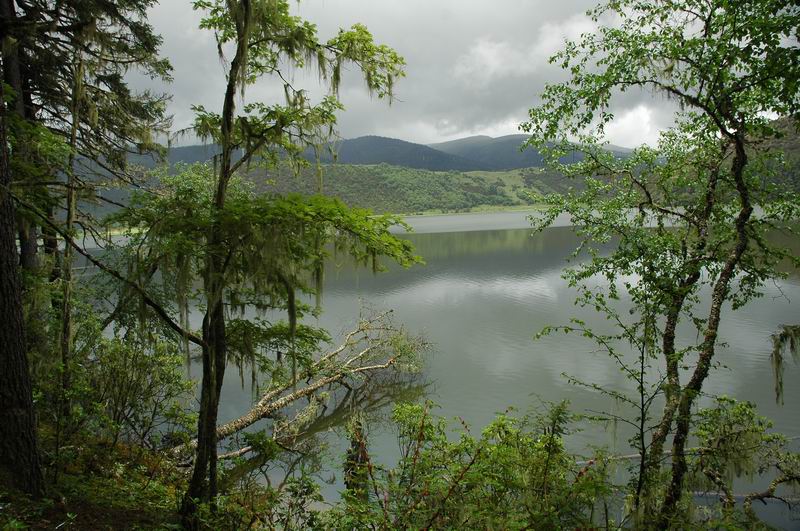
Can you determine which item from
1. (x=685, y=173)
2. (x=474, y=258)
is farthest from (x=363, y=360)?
(x=474, y=258)

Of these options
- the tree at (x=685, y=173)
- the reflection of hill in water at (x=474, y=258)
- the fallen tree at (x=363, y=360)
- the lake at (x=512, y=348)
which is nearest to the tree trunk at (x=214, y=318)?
the lake at (x=512, y=348)

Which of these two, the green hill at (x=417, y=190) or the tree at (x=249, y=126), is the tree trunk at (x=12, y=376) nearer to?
the tree at (x=249, y=126)

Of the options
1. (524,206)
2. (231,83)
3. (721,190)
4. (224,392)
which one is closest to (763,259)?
(721,190)

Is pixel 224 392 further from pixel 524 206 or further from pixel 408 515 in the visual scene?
pixel 524 206

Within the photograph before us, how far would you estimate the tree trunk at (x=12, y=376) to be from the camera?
174 inches

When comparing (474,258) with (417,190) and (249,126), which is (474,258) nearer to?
(249,126)

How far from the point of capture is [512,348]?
19.4 meters

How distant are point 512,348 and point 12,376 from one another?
17.2 metres

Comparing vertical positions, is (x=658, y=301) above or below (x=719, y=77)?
below

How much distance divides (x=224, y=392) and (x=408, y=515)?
40.9ft

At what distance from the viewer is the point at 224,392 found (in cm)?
1452

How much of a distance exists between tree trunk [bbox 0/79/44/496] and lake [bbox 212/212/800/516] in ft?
10.3

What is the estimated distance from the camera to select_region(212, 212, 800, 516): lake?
12.9 m

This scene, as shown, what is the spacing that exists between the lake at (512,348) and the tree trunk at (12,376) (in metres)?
3.14
